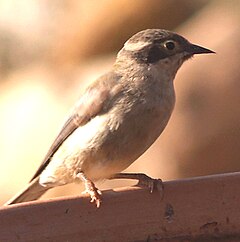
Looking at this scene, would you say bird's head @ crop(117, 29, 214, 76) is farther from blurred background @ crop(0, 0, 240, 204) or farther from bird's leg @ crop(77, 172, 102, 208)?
blurred background @ crop(0, 0, 240, 204)

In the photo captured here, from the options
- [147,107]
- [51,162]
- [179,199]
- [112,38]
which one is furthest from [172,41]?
[112,38]

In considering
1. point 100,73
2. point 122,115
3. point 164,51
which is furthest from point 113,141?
point 100,73

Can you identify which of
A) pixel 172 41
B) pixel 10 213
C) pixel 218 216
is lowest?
pixel 218 216

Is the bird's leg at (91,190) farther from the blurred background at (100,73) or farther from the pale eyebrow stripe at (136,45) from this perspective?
the blurred background at (100,73)

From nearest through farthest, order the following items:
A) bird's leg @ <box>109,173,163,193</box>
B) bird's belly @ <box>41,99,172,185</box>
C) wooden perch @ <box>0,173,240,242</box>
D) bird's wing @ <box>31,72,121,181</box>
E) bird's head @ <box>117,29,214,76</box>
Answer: wooden perch @ <box>0,173,240,242</box> < bird's leg @ <box>109,173,163,193</box> < bird's belly @ <box>41,99,172,185</box> < bird's wing @ <box>31,72,121,181</box> < bird's head @ <box>117,29,214,76</box>

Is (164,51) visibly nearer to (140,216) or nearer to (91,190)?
(91,190)

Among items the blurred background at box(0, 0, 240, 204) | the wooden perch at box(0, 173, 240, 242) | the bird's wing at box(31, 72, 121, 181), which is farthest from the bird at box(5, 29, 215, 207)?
the blurred background at box(0, 0, 240, 204)

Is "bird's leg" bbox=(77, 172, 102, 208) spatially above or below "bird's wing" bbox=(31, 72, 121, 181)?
below

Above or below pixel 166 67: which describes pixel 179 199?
below

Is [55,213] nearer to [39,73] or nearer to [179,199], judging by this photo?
[179,199]
